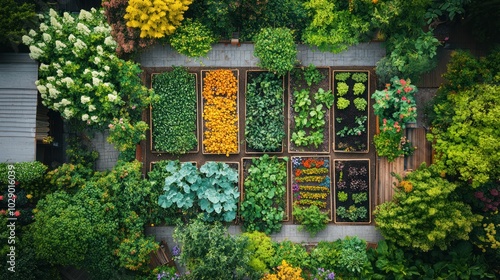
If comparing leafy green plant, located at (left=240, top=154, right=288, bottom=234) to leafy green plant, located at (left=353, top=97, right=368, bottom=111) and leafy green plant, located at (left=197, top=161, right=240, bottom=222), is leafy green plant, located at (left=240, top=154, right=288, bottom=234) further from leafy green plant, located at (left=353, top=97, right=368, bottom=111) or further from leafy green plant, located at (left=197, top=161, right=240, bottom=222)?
leafy green plant, located at (left=353, top=97, right=368, bottom=111)

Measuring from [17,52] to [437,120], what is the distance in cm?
1091

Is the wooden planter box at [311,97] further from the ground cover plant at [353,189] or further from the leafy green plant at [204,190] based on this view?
the leafy green plant at [204,190]

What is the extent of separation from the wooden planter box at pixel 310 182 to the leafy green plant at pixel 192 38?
3.90 metres

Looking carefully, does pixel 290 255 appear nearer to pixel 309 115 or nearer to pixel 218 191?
pixel 218 191

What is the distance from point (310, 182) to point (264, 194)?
1.36 metres

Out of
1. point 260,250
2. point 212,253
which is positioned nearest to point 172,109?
point 212,253

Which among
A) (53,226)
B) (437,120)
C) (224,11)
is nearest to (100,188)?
(53,226)

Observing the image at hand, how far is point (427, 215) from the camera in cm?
1129

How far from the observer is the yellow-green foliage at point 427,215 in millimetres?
11258

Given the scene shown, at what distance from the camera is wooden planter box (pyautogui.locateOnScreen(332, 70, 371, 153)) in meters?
12.9

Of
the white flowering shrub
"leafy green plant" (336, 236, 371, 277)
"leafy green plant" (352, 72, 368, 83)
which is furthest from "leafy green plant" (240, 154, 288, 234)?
the white flowering shrub

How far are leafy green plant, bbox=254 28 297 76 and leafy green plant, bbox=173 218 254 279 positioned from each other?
4452 millimetres

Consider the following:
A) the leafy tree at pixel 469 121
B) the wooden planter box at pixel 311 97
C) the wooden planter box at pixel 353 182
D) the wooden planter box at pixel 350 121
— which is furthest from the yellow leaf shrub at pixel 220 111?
the leafy tree at pixel 469 121

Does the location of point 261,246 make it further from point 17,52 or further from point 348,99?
point 17,52
